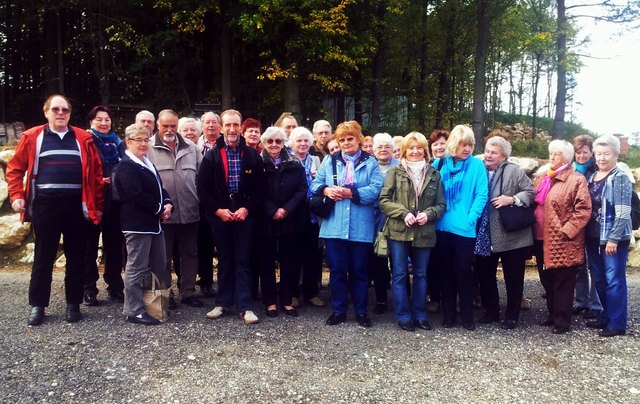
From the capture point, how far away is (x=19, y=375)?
4008 millimetres

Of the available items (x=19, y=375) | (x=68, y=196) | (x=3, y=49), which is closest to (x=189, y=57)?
(x=3, y=49)

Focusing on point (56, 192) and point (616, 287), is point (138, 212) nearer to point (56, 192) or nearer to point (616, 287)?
point (56, 192)

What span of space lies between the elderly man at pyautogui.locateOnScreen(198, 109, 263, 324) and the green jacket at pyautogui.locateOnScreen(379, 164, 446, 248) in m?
1.33

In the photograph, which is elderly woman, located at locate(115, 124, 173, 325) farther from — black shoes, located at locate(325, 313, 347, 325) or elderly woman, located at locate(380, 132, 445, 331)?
elderly woman, located at locate(380, 132, 445, 331)

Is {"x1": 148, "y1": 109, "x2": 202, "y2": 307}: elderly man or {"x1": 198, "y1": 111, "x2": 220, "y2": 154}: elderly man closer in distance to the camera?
{"x1": 148, "y1": 109, "x2": 202, "y2": 307}: elderly man

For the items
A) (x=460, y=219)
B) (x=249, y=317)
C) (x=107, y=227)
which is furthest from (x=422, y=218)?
(x=107, y=227)

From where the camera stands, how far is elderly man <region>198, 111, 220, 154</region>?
6.11 meters

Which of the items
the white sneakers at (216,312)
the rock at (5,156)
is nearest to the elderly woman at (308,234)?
the white sneakers at (216,312)

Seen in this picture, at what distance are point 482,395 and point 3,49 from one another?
22.4 m

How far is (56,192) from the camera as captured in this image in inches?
196

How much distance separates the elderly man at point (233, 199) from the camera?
520cm

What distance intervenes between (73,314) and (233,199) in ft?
6.46

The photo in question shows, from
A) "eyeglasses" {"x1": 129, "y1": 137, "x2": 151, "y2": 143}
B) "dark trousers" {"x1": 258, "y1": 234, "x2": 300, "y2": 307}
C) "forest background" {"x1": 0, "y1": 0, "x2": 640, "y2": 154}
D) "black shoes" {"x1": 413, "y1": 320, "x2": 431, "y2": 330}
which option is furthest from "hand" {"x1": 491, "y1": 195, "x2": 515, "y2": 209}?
"forest background" {"x1": 0, "y1": 0, "x2": 640, "y2": 154}

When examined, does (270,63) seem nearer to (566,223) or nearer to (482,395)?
(566,223)
